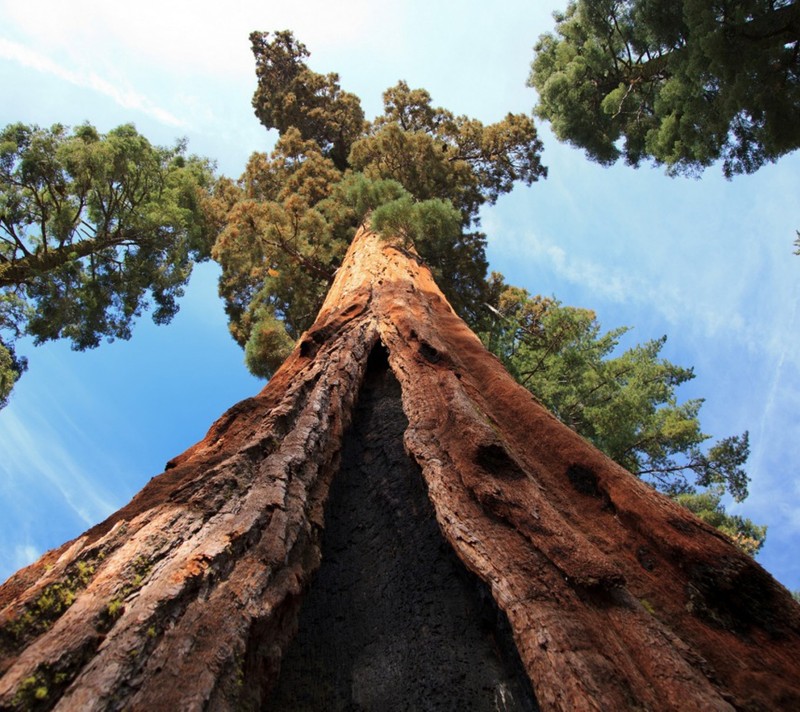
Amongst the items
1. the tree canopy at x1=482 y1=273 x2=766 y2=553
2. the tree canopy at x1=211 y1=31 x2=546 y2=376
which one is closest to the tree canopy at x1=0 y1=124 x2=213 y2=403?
the tree canopy at x1=211 y1=31 x2=546 y2=376

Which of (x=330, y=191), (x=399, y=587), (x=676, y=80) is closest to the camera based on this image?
(x=399, y=587)

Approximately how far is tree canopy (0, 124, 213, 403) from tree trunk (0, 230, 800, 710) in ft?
30.3

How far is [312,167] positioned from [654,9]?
666 cm

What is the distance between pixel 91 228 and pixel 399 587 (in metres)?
11.5

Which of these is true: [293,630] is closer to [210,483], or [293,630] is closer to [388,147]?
[210,483]

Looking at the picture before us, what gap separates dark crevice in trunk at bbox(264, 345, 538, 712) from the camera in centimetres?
219

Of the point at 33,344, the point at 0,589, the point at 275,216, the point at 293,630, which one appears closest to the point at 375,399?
the point at 293,630

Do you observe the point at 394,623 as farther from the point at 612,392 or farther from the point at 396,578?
the point at 612,392

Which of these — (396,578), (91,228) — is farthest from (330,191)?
(396,578)

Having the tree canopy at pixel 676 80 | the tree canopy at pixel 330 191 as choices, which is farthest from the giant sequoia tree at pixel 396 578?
the tree canopy at pixel 676 80

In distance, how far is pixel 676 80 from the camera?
960 cm

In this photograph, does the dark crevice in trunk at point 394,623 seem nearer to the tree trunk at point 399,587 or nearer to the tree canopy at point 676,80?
the tree trunk at point 399,587

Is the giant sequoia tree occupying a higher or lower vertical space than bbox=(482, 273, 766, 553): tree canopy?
lower

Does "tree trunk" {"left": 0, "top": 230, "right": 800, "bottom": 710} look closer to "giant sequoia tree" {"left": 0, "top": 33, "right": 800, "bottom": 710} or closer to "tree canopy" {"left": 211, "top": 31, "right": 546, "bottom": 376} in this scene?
"giant sequoia tree" {"left": 0, "top": 33, "right": 800, "bottom": 710}
